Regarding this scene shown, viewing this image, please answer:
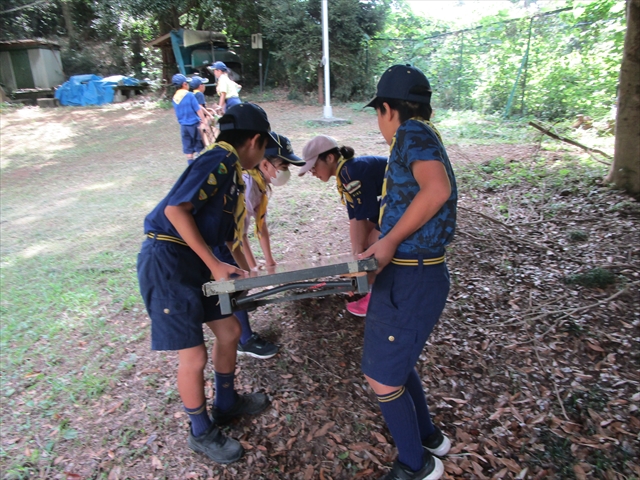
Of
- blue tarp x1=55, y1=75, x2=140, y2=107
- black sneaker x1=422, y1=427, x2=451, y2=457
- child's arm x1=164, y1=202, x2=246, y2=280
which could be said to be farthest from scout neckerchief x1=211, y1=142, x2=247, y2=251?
blue tarp x1=55, y1=75, x2=140, y2=107

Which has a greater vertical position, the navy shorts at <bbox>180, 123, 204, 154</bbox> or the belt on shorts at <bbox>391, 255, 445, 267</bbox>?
the belt on shorts at <bbox>391, 255, 445, 267</bbox>

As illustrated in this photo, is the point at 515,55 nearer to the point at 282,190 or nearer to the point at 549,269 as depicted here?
the point at 282,190

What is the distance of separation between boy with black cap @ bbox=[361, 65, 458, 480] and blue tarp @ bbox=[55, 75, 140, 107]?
65.4 ft

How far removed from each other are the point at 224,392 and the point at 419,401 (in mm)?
1185

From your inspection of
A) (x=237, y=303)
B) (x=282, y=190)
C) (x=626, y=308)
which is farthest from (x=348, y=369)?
(x=282, y=190)

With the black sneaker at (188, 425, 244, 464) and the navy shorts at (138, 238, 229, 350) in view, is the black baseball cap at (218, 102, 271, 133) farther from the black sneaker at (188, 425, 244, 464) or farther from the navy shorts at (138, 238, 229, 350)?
the black sneaker at (188, 425, 244, 464)

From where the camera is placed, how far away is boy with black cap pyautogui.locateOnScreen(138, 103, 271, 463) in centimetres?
210

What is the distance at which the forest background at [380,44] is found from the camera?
1088cm

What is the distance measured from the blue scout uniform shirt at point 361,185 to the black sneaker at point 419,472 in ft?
5.68

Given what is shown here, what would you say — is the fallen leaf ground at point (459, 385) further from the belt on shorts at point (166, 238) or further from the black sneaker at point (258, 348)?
the belt on shorts at point (166, 238)

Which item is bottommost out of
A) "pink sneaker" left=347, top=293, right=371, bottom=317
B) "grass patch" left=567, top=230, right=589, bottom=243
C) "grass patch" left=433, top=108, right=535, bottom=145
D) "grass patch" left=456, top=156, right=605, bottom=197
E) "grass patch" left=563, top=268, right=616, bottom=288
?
"pink sneaker" left=347, top=293, right=371, bottom=317

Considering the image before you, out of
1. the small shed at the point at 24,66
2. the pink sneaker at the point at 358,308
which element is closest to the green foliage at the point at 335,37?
the small shed at the point at 24,66

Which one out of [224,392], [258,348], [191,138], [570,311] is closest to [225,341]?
[224,392]

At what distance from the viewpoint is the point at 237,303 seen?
2.00 meters
